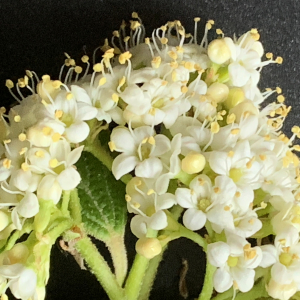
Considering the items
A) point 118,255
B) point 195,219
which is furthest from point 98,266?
point 195,219

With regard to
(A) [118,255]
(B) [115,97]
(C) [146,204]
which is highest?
(B) [115,97]

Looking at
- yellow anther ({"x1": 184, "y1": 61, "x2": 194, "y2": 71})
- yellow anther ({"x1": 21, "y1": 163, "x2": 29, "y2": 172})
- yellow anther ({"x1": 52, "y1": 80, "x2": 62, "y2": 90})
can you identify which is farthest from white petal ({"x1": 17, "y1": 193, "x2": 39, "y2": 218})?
yellow anther ({"x1": 184, "y1": 61, "x2": 194, "y2": 71})

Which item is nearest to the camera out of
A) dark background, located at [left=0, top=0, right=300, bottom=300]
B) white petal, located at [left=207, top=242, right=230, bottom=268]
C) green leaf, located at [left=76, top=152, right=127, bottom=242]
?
white petal, located at [left=207, top=242, right=230, bottom=268]

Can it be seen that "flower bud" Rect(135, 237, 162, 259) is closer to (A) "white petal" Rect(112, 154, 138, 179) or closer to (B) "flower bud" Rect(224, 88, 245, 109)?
(A) "white petal" Rect(112, 154, 138, 179)

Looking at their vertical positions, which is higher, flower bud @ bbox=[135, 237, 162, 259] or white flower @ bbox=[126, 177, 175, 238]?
white flower @ bbox=[126, 177, 175, 238]

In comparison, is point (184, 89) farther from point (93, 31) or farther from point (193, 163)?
point (93, 31)

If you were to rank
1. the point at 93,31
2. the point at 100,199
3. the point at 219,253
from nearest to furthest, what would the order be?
the point at 219,253
the point at 100,199
the point at 93,31

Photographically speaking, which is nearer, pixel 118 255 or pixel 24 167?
pixel 24 167

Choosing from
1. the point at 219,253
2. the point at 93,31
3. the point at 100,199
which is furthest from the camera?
the point at 93,31
